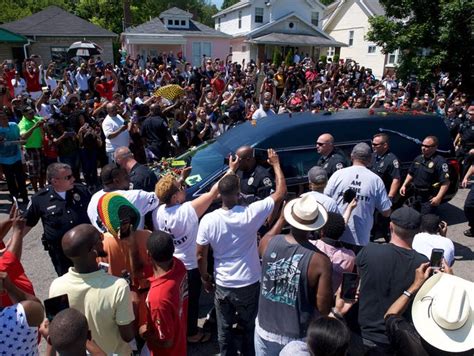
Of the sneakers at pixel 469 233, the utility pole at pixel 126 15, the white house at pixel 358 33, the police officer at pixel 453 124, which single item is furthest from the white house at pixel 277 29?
the sneakers at pixel 469 233

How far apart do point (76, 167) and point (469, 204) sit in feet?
24.2

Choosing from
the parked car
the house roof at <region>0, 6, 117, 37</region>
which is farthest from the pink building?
the parked car

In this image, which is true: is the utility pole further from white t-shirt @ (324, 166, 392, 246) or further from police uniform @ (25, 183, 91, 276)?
white t-shirt @ (324, 166, 392, 246)

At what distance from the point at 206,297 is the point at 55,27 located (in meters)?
25.3

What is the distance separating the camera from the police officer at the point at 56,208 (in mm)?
4066

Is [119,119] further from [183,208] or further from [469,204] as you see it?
[469,204]

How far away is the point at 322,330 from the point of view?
1.95 metres

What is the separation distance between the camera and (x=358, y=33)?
36.1 meters

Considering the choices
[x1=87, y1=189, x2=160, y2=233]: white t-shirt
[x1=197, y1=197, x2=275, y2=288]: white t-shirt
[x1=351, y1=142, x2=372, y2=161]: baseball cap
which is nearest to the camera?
[x1=197, y1=197, x2=275, y2=288]: white t-shirt

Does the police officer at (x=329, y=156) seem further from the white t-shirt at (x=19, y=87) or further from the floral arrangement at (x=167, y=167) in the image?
the white t-shirt at (x=19, y=87)

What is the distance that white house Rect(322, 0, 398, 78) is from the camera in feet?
110

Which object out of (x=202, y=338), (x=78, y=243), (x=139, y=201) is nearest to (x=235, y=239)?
(x=139, y=201)

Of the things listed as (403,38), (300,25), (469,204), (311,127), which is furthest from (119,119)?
(300,25)

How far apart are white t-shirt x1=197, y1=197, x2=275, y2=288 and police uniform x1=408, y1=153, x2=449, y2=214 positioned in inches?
136
